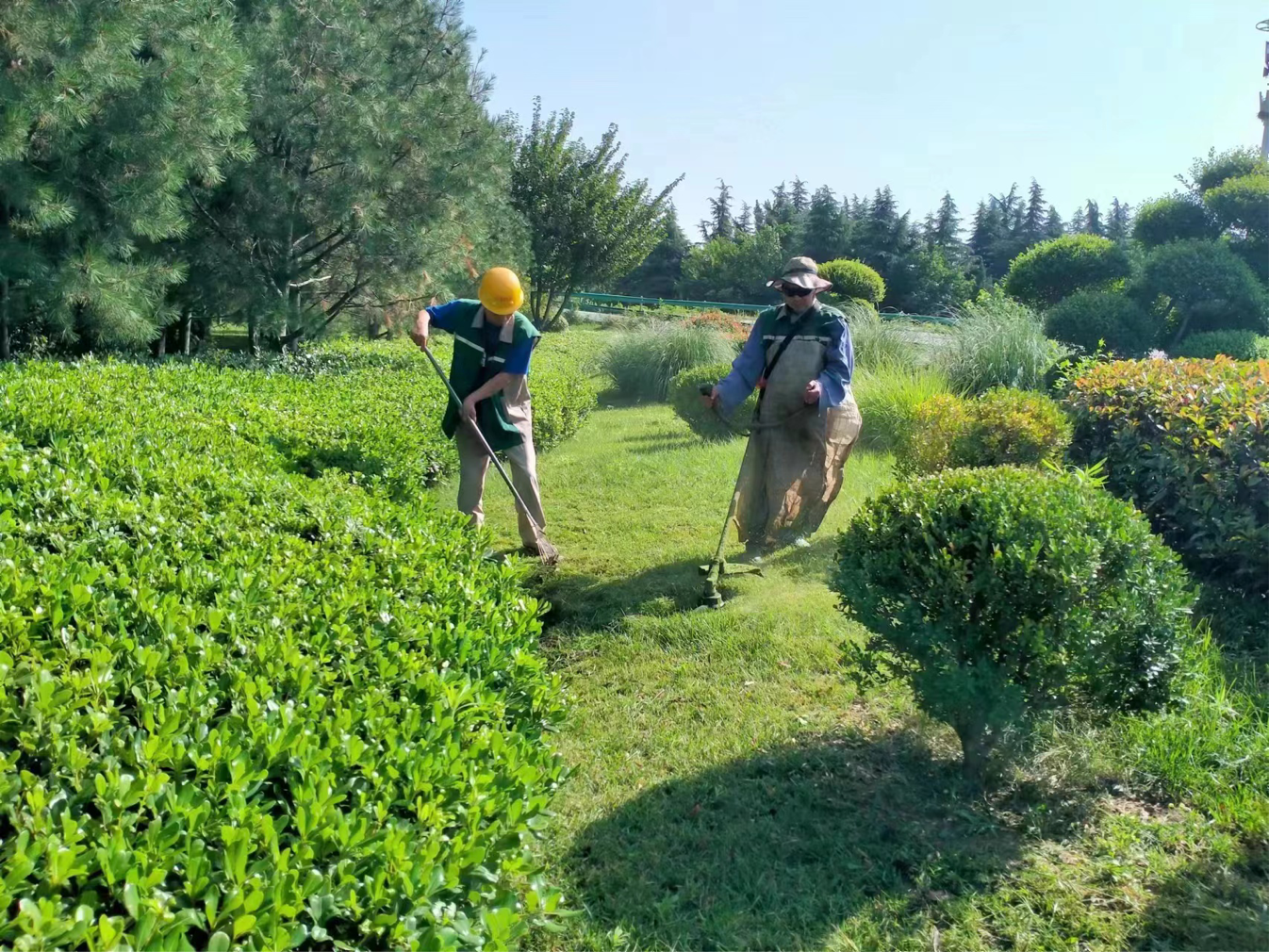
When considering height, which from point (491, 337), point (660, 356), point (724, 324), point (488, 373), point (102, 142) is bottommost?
point (488, 373)

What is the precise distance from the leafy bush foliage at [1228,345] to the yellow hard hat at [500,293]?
12.7 meters

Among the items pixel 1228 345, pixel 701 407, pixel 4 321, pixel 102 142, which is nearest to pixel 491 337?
pixel 102 142

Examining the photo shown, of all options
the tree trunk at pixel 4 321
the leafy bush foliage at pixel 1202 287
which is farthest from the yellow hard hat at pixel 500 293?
the leafy bush foliage at pixel 1202 287

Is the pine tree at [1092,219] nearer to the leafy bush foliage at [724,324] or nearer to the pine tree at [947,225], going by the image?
the pine tree at [947,225]

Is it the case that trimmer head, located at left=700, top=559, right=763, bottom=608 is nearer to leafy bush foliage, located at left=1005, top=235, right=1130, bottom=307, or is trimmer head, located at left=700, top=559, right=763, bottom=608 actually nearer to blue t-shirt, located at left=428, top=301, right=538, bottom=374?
blue t-shirt, located at left=428, top=301, right=538, bottom=374

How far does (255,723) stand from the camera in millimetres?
2002

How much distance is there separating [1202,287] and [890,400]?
373 inches

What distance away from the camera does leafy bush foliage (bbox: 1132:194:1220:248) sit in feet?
57.6

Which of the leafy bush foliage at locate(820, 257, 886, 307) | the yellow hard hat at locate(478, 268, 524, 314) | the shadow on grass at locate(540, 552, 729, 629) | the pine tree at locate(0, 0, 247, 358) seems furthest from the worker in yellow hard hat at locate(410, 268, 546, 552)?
the leafy bush foliage at locate(820, 257, 886, 307)

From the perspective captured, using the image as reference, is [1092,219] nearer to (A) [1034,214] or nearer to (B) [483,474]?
(A) [1034,214]

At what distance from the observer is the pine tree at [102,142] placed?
6828 mm

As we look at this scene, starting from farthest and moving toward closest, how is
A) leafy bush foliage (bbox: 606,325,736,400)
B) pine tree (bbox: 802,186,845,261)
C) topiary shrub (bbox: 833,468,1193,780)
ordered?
pine tree (bbox: 802,186,845,261) → leafy bush foliage (bbox: 606,325,736,400) → topiary shrub (bbox: 833,468,1193,780)

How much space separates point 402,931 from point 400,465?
438 centimetres

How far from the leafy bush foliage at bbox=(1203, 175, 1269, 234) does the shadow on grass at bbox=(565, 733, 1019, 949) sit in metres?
17.5
